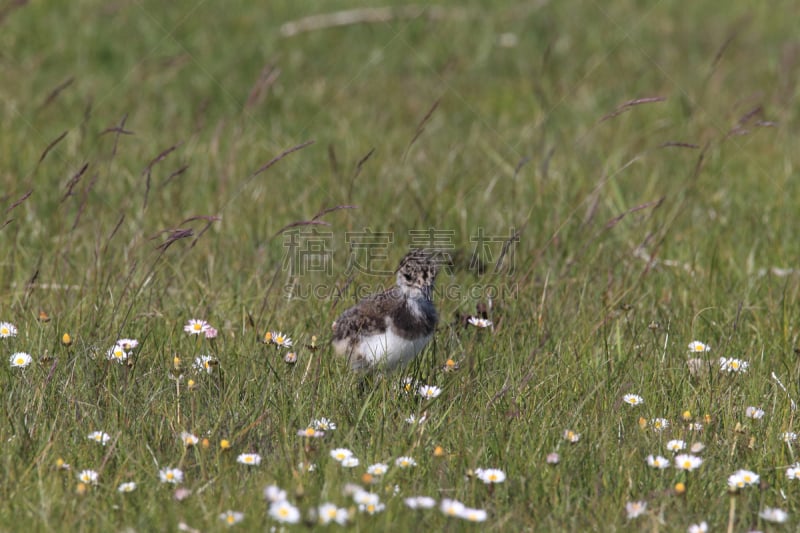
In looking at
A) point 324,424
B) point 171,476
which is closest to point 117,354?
point 171,476

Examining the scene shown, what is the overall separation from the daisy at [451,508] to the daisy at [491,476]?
278 mm

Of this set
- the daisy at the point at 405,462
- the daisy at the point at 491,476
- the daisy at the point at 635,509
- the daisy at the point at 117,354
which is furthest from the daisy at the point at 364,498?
the daisy at the point at 117,354

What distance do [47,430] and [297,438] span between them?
3.35 feet

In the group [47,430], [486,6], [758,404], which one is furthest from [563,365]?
[486,6]

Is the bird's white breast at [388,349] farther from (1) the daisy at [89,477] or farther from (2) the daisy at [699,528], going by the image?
(2) the daisy at [699,528]

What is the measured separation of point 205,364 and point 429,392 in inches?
40.9

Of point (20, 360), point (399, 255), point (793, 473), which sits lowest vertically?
point (793, 473)

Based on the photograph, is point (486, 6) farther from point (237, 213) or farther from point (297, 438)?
point (297, 438)

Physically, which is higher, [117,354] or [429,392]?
[117,354]

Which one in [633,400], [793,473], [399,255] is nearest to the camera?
[793,473]

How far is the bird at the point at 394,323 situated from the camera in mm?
4590

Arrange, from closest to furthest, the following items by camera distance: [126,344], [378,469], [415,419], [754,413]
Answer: [378,469] → [415,419] → [754,413] → [126,344]

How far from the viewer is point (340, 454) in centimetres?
366

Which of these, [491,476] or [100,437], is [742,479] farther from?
[100,437]
